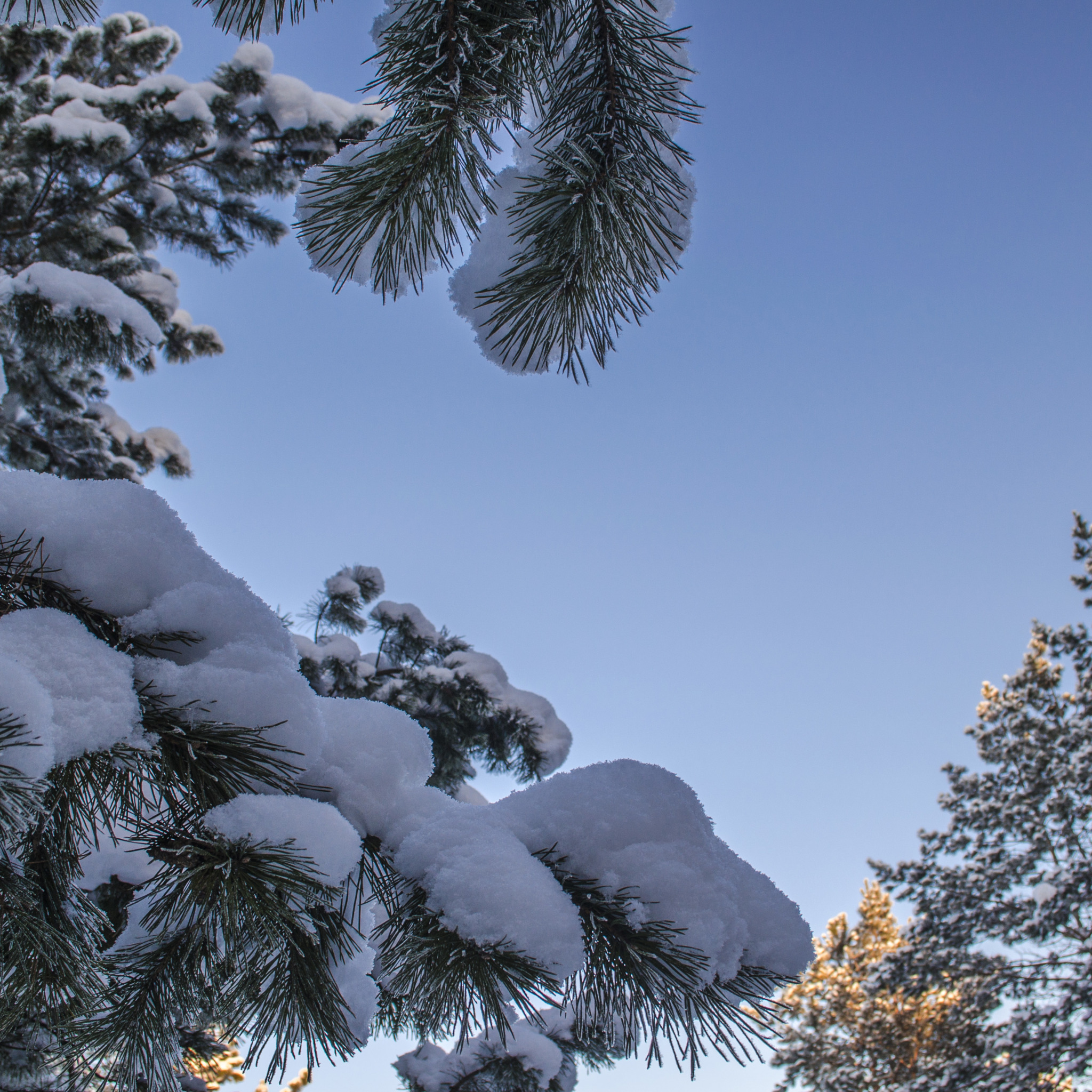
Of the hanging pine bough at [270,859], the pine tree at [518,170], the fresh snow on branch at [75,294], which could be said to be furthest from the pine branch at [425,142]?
the fresh snow on branch at [75,294]

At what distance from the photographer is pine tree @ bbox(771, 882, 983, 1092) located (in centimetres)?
1537

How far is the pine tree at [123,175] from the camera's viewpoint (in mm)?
5707

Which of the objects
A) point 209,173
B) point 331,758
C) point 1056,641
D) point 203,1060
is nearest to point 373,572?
point 209,173

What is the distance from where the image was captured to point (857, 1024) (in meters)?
17.5

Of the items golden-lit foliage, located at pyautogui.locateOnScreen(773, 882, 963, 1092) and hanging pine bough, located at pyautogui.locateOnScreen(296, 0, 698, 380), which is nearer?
hanging pine bough, located at pyautogui.locateOnScreen(296, 0, 698, 380)

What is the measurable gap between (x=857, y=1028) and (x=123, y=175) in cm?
2281

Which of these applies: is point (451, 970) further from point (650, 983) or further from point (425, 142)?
point (425, 142)

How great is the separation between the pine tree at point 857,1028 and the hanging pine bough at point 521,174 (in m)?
15.0

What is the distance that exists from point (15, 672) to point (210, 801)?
9.6 inches

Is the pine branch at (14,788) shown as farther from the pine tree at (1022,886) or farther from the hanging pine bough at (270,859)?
the pine tree at (1022,886)

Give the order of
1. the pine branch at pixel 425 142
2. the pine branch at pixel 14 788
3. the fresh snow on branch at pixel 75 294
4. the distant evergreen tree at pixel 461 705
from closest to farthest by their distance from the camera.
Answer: the pine branch at pixel 14 788 → the pine branch at pixel 425 142 → the fresh snow on branch at pixel 75 294 → the distant evergreen tree at pixel 461 705

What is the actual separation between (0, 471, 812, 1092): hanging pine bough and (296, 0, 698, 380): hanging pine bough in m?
0.86

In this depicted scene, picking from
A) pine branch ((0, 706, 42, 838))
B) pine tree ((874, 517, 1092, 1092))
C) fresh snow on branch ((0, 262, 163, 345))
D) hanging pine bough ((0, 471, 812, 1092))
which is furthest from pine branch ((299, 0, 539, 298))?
pine tree ((874, 517, 1092, 1092))

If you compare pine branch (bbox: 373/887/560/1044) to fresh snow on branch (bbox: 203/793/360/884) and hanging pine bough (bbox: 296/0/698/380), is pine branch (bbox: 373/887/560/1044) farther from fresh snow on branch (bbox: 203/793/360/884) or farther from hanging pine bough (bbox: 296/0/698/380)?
hanging pine bough (bbox: 296/0/698/380)
